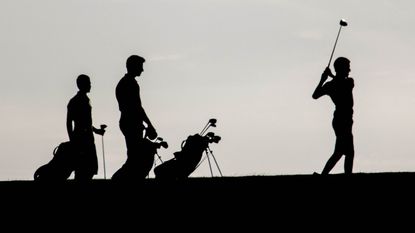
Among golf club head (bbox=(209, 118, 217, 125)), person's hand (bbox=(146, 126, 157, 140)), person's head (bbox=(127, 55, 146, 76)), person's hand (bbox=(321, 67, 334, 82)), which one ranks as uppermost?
golf club head (bbox=(209, 118, 217, 125))

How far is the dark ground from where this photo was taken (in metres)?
19.9

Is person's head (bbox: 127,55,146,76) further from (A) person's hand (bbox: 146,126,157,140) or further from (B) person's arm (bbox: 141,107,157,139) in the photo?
(A) person's hand (bbox: 146,126,157,140)

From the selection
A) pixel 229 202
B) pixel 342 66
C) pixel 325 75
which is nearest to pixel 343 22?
pixel 325 75

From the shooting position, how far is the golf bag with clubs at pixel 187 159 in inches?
955

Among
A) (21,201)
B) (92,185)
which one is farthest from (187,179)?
(21,201)

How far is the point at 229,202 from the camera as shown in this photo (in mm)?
20875

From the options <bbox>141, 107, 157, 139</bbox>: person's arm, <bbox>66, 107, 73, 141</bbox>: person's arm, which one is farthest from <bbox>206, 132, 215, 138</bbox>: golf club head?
<bbox>141, 107, 157, 139</bbox>: person's arm

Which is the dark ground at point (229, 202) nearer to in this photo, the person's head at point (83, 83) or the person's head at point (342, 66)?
the person's head at point (83, 83)

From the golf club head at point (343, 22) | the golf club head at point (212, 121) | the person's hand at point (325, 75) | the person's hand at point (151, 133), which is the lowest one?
the person's hand at point (151, 133)

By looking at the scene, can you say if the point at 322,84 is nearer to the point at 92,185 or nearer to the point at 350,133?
the point at 350,133

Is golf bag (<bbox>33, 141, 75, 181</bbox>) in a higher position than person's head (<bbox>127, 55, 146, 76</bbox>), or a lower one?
lower

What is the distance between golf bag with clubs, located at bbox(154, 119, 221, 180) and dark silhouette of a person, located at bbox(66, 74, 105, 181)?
147 cm

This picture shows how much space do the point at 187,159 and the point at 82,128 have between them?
246 cm

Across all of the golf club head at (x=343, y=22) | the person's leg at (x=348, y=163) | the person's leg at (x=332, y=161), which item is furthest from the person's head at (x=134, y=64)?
the golf club head at (x=343, y=22)
